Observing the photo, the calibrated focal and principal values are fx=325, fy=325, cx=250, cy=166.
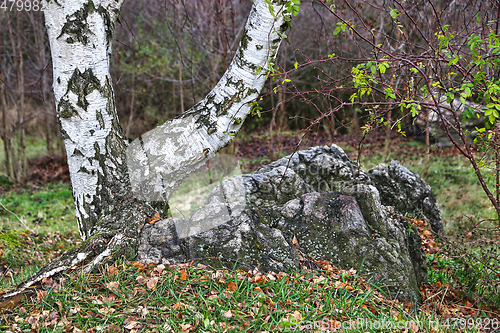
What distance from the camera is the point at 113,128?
124 inches

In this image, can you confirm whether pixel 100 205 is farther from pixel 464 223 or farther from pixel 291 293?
pixel 464 223

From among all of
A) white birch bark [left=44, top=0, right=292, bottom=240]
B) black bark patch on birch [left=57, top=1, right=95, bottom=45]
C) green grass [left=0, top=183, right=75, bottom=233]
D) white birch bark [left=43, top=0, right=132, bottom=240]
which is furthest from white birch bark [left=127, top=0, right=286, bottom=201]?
green grass [left=0, top=183, right=75, bottom=233]

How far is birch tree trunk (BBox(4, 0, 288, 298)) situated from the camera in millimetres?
2838

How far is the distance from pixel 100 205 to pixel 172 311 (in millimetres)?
1378

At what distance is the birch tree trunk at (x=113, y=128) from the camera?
2.84 meters

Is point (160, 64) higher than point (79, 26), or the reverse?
point (160, 64)

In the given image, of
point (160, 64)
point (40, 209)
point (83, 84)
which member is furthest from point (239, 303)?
point (160, 64)

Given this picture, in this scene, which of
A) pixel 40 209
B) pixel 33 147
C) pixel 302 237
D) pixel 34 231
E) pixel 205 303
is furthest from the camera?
pixel 33 147

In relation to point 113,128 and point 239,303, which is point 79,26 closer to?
point 113,128

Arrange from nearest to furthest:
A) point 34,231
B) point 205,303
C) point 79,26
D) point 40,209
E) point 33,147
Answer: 1. point 205,303
2. point 79,26
3. point 34,231
4. point 40,209
5. point 33,147

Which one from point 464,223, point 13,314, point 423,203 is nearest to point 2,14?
point 13,314

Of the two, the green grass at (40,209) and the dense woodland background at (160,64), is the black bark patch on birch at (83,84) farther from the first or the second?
the dense woodland background at (160,64)

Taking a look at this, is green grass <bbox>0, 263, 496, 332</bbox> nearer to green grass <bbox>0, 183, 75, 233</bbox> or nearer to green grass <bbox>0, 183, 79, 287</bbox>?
green grass <bbox>0, 183, 79, 287</bbox>

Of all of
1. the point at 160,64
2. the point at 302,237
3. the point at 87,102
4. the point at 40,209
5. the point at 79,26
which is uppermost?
the point at 160,64
